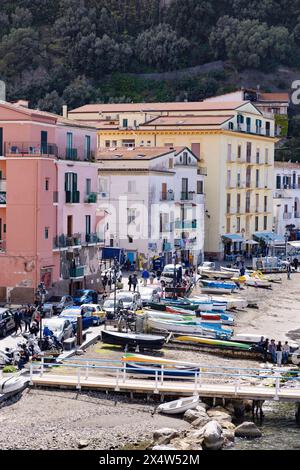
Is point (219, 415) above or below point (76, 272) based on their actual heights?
below

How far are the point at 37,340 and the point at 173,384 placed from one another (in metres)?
7.60

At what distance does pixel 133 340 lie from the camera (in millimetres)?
47000

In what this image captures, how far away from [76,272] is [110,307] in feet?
20.8

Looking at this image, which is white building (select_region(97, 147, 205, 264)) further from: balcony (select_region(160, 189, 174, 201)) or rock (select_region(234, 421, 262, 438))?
rock (select_region(234, 421, 262, 438))

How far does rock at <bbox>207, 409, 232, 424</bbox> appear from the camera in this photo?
125 feet

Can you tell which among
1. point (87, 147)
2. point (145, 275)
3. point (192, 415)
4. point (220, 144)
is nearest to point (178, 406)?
point (192, 415)

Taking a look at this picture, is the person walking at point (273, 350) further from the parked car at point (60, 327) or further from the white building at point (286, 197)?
the white building at point (286, 197)

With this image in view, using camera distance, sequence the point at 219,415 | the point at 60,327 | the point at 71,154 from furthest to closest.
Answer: the point at 71,154 → the point at 60,327 → the point at 219,415

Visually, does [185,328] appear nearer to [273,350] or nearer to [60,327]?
[273,350]

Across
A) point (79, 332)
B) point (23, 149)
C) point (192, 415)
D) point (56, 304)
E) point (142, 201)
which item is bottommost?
point (192, 415)

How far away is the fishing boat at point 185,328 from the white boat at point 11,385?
13.3 m
